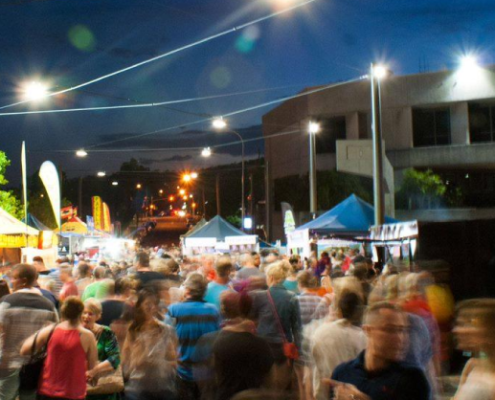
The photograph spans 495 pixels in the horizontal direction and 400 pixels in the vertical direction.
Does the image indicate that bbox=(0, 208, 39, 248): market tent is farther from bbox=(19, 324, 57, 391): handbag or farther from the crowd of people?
bbox=(19, 324, 57, 391): handbag

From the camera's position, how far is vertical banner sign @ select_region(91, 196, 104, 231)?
4731cm

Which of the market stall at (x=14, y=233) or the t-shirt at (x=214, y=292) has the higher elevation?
the market stall at (x=14, y=233)

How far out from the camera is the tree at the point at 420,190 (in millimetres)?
43406

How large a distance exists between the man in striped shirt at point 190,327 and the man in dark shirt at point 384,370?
9.19ft

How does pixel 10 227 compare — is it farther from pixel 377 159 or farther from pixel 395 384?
pixel 395 384

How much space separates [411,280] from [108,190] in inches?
4344

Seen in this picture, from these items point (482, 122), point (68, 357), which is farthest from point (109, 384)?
point (482, 122)

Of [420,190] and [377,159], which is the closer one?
[377,159]

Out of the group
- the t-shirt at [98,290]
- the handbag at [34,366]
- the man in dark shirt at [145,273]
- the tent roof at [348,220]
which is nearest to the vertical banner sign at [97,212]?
the tent roof at [348,220]

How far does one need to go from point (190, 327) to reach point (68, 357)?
4.45 feet

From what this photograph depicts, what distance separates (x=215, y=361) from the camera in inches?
192

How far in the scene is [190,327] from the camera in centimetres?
664

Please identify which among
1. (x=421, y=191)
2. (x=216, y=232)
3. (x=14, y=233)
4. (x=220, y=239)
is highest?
(x=421, y=191)

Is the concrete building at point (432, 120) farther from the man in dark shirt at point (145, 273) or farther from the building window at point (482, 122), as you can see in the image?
the man in dark shirt at point (145, 273)
